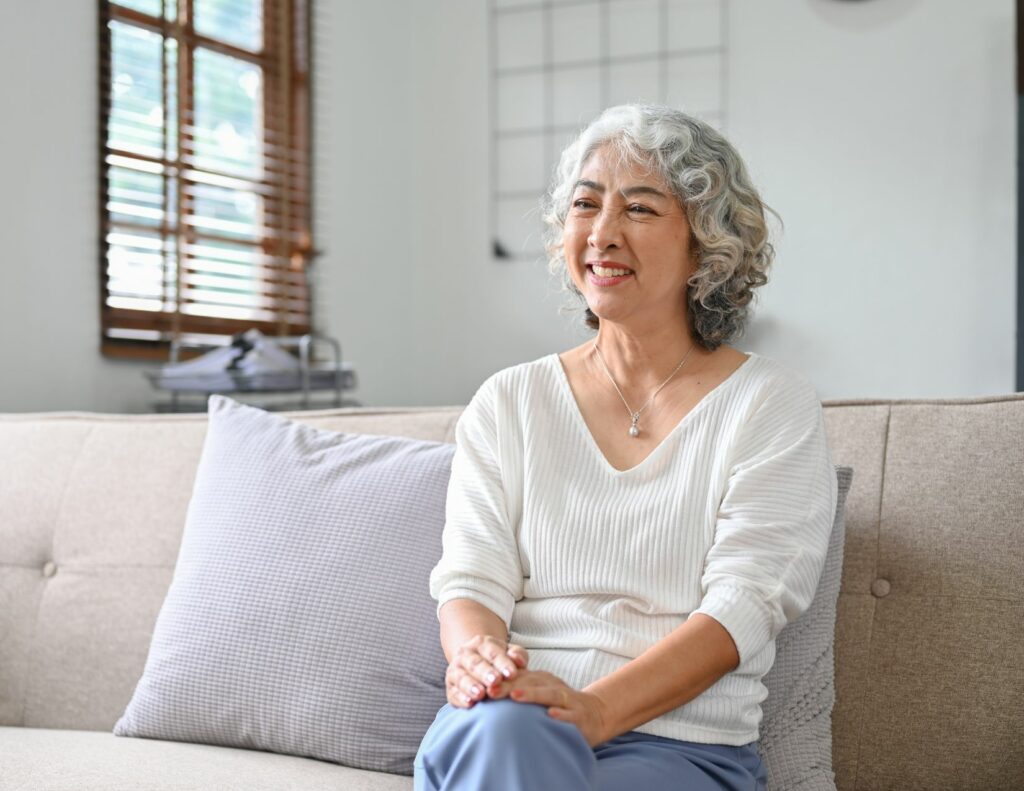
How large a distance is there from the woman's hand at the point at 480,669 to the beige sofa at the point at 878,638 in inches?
11.3

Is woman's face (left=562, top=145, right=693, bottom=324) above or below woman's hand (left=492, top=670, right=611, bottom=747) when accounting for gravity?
above

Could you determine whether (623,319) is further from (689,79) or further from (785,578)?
(689,79)

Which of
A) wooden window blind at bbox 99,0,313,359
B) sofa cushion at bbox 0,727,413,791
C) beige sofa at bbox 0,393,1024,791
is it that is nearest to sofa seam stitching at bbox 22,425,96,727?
beige sofa at bbox 0,393,1024,791

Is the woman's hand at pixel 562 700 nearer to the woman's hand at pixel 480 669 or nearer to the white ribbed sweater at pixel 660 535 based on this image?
the woman's hand at pixel 480 669

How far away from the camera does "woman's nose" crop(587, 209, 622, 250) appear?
159 centimetres

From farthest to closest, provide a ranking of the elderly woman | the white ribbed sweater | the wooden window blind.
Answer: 1. the wooden window blind
2. the white ribbed sweater
3. the elderly woman

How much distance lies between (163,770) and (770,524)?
79cm

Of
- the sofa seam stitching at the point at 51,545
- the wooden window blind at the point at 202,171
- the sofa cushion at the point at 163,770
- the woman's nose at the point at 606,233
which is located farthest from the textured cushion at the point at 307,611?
the wooden window blind at the point at 202,171

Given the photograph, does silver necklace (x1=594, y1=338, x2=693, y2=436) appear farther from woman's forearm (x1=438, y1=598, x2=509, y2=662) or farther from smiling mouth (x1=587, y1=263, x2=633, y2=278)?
woman's forearm (x1=438, y1=598, x2=509, y2=662)

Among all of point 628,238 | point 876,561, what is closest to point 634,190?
point 628,238

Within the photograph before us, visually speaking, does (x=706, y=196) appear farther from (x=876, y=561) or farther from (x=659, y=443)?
(x=876, y=561)

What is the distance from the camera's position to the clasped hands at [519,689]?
1.23 m

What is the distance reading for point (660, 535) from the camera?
1.48 m

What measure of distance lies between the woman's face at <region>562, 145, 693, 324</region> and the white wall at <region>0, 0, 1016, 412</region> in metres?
2.13
